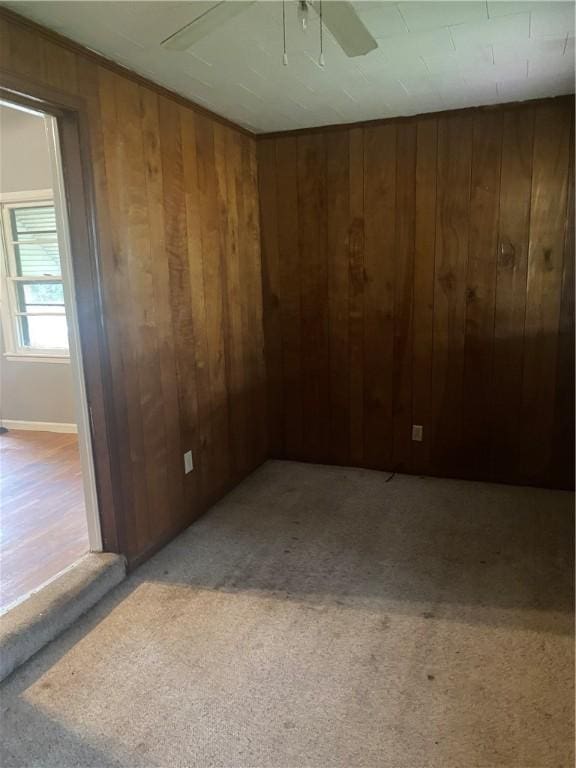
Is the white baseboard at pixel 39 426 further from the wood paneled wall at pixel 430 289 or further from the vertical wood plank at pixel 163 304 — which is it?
the vertical wood plank at pixel 163 304

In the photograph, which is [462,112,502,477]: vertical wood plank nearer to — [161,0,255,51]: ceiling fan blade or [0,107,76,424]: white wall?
[161,0,255,51]: ceiling fan blade

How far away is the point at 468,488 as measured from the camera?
349 cm

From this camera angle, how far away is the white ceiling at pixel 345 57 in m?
1.91

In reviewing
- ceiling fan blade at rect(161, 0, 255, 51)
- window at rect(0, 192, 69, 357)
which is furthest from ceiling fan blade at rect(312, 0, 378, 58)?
window at rect(0, 192, 69, 357)

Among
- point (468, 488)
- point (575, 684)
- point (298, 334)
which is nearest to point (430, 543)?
point (468, 488)

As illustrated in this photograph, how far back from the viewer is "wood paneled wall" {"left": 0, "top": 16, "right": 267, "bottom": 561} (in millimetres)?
2346

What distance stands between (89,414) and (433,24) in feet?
6.74

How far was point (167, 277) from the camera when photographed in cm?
280

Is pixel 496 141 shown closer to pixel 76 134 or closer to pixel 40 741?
pixel 76 134

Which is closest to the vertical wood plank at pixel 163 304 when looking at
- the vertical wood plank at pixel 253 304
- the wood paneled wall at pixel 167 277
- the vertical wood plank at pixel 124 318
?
the wood paneled wall at pixel 167 277

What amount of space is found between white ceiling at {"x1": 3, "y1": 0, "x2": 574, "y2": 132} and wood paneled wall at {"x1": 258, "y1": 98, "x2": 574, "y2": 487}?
0.92 ft

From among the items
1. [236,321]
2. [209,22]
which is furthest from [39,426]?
[209,22]

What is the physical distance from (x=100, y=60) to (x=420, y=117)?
6.08ft

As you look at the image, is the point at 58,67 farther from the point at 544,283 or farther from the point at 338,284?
the point at 544,283
